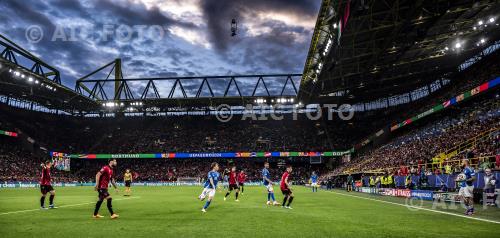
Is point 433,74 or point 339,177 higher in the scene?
point 433,74

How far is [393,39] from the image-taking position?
3170 cm

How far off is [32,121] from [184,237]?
267 feet

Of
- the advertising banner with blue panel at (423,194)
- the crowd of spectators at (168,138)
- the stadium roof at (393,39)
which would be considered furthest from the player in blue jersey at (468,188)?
the crowd of spectators at (168,138)

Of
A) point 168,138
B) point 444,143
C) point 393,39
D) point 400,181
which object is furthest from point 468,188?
point 168,138

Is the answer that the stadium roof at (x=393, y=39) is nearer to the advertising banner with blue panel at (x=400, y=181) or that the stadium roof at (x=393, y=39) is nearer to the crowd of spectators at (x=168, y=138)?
the advertising banner with blue panel at (x=400, y=181)

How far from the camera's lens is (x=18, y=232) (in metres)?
10.6

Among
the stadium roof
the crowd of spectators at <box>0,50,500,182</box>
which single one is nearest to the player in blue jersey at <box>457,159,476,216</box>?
the stadium roof

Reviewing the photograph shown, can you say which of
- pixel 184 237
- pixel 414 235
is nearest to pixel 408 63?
pixel 414 235

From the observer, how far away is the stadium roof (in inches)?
1062

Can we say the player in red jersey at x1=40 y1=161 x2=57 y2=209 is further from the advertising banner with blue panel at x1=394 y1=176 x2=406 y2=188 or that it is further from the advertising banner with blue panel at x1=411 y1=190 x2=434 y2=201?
the advertising banner with blue panel at x1=394 y1=176 x2=406 y2=188

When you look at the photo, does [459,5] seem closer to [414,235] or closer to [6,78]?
[414,235]

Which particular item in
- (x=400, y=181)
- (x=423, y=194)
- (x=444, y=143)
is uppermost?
(x=444, y=143)

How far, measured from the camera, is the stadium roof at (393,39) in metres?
27.0

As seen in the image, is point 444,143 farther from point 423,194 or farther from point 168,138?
point 168,138
